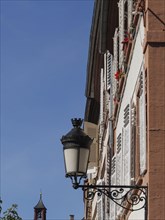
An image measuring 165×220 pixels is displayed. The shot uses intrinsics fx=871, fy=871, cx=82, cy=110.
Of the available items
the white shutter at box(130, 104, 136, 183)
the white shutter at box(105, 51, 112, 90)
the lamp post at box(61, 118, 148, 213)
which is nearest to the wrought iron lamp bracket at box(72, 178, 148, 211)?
the lamp post at box(61, 118, 148, 213)

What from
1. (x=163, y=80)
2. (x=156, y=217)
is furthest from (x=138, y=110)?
(x=156, y=217)

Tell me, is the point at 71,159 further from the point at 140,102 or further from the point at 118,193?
the point at 140,102

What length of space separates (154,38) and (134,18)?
2.46m

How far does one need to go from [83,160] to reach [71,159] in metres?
0.14

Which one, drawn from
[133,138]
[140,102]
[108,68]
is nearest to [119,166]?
[133,138]

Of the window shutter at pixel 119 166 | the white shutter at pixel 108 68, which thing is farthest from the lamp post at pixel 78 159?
the white shutter at pixel 108 68

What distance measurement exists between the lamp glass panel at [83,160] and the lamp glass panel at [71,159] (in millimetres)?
58

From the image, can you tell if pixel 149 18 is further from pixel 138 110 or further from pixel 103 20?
pixel 103 20

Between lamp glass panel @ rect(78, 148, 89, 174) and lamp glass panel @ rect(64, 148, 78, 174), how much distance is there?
0.06 metres

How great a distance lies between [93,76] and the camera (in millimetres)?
28422

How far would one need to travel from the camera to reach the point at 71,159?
10.1m

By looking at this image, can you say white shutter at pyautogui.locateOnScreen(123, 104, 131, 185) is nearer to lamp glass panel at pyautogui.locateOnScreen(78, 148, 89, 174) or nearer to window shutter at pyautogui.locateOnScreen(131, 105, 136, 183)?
window shutter at pyautogui.locateOnScreen(131, 105, 136, 183)

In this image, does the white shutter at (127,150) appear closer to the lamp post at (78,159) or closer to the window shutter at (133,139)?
the window shutter at (133,139)

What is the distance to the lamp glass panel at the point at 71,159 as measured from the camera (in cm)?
1003
